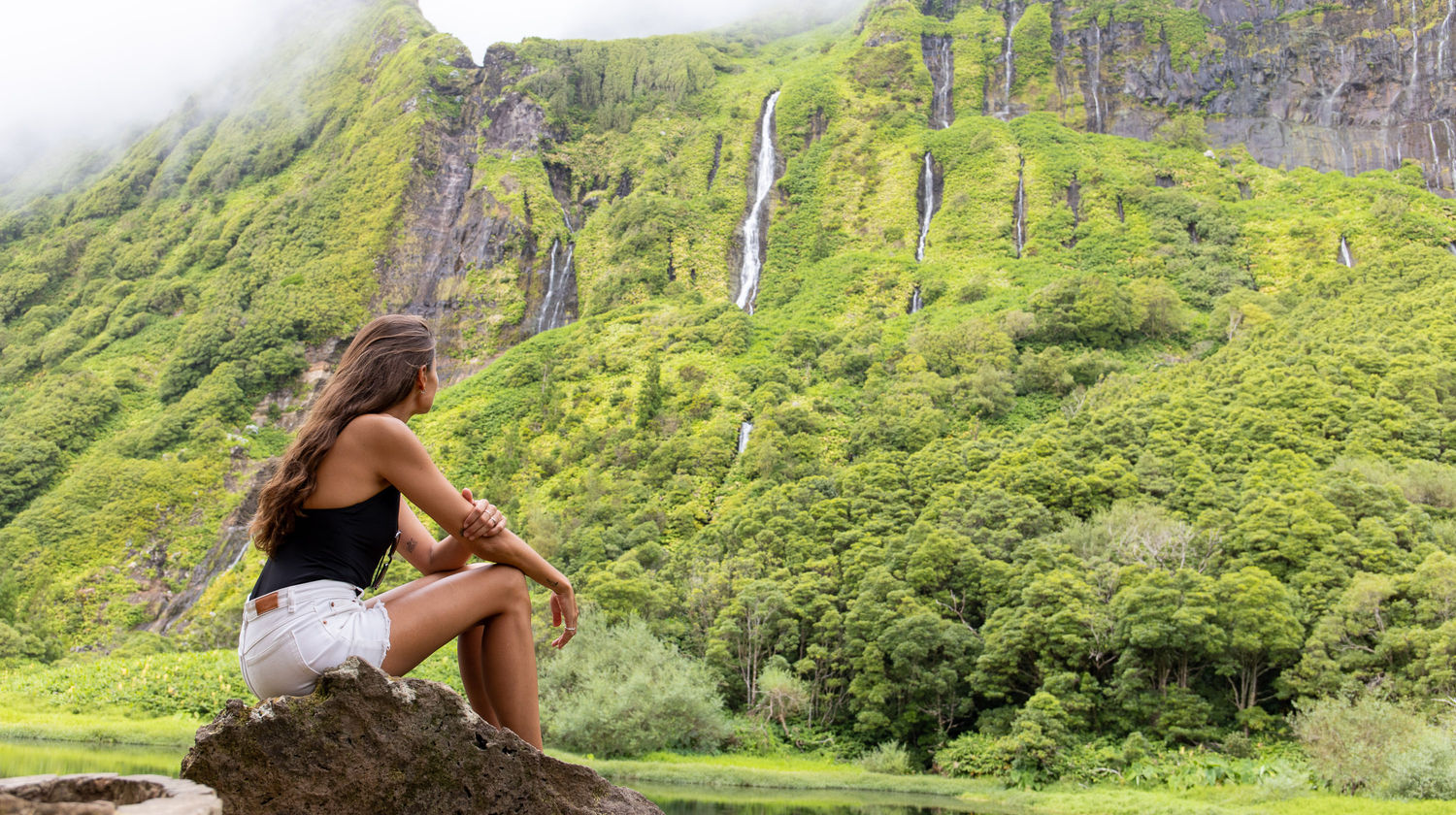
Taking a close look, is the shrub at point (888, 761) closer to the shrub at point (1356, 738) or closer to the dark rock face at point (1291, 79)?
the shrub at point (1356, 738)

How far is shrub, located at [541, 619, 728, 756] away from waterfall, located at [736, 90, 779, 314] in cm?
5204

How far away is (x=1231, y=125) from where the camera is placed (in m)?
102

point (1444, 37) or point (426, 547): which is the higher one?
point (1444, 37)

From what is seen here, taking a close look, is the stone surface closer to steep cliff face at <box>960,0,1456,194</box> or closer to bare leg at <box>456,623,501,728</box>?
bare leg at <box>456,623,501,728</box>

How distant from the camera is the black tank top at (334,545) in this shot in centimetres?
423

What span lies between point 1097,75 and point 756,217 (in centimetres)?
4327

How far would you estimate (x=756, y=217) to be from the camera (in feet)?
327

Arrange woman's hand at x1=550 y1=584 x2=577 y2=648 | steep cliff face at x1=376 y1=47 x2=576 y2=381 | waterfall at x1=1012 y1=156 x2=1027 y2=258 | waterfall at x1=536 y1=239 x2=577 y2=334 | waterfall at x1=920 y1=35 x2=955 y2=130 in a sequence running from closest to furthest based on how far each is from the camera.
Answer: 1. woman's hand at x1=550 y1=584 x2=577 y2=648
2. waterfall at x1=1012 y1=156 x2=1027 y2=258
3. steep cliff face at x1=376 y1=47 x2=576 y2=381
4. waterfall at x1=536 y1=239 x2=577 y2=334
5. waterfall at x1=920 y1=35 x2=955 y2=130

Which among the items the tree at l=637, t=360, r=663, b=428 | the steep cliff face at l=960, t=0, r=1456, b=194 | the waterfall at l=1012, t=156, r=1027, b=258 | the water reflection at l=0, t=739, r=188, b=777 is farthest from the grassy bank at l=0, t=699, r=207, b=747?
the steep cliff face at l=960, t=0, r=1456, b=194

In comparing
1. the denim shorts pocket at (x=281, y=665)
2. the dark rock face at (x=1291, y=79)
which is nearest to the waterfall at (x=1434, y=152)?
the dark rock face at (x=1291, y=79)

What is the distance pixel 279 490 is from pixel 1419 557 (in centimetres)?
4268

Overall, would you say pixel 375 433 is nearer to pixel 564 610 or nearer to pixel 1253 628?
pixel 564 610

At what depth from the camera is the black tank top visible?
4.23 m

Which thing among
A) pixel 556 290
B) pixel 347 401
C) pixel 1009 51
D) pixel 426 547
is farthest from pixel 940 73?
pixel 347 401
